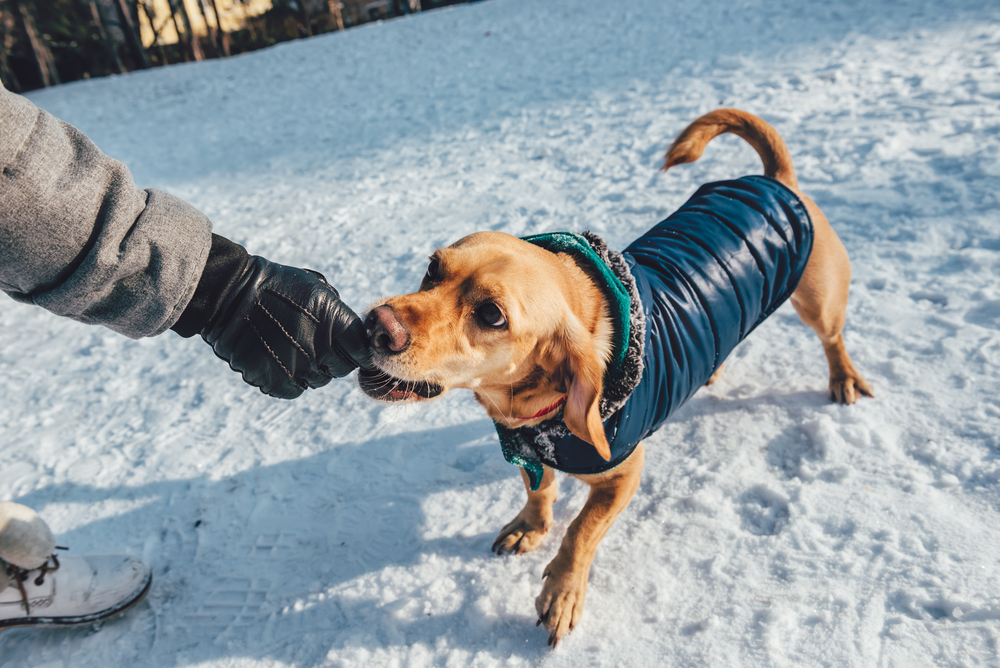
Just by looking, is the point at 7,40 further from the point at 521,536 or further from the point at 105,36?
the point at 521,536

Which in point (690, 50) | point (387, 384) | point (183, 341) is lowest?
point (183, 341)

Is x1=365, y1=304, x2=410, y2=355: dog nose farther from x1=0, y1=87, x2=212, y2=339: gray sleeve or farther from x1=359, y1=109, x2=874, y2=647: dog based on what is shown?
x1=0, y1=87, x2=212, y2=339: gray sleeve

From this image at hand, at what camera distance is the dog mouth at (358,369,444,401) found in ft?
6.23

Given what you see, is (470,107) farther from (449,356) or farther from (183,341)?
(449,356)

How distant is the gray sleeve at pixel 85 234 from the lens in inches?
57.7

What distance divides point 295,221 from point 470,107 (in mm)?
3189

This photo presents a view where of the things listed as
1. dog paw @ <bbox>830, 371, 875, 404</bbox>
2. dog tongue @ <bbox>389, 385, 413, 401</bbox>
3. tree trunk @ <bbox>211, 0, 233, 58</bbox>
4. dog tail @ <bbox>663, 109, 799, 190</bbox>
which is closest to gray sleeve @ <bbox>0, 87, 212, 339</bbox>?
dog tongue @ <bbox>389, 385, 413, 401</bbox>

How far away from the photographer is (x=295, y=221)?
5.34 meters

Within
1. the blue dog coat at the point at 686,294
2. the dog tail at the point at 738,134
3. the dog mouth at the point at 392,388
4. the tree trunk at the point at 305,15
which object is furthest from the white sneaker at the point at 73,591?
the tree trunk at the point at 305,15

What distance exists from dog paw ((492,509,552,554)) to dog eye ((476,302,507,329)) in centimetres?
97

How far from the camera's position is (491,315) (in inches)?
73.0

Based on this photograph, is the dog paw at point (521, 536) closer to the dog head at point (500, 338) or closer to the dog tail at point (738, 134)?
the dog head at point (500, 338)

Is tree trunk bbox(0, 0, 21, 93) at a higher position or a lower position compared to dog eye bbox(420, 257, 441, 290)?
higher

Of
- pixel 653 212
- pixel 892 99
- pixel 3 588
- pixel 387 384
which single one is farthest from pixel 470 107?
pixel 3 588
